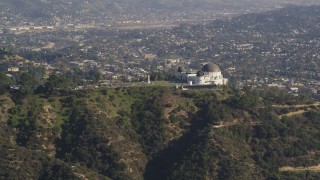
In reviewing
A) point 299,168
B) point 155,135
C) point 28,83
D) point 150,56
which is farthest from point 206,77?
point 150,56

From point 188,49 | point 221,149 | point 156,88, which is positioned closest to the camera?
point 221,149

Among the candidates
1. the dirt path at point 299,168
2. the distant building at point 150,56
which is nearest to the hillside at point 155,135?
the dirt path at point 299,168

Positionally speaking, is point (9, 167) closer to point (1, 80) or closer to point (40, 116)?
point (40, 116)

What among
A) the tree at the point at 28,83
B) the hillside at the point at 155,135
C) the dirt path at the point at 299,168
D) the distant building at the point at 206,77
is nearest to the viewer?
the hillside at the point at 155,135

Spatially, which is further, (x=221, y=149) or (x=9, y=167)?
(x=221, y=149)

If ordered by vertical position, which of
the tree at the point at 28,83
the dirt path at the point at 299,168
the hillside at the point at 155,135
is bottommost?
the dirt path at the point at 299,168

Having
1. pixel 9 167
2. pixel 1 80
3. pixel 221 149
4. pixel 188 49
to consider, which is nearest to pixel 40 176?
pixel 9 167

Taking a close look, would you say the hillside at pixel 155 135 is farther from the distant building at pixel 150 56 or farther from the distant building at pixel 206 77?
the distant building at pixel 150 56

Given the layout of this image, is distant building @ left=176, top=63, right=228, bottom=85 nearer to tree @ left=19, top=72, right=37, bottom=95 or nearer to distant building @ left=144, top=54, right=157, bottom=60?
tree @ left=19, top=72, right=37, bottom=95
